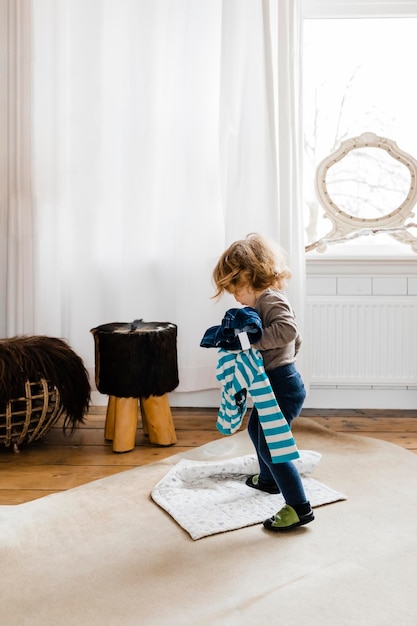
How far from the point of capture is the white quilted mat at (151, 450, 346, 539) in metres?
1.95

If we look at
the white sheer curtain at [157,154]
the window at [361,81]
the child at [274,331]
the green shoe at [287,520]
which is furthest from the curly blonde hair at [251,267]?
the window at [361,81]

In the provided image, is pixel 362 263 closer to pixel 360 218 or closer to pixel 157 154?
pixel 360 218

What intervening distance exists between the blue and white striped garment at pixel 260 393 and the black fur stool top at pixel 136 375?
0.69m

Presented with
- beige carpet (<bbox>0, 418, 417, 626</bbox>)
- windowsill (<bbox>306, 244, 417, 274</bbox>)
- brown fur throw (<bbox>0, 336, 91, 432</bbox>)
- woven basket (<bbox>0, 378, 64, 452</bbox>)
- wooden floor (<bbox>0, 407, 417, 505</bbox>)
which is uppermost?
windowsill (<bbox>306, 244, 417, 274</bbox>)

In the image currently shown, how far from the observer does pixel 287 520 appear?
1.88 m

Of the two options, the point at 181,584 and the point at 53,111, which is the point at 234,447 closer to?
the point at 181,584

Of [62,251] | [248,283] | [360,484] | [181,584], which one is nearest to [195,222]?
[62,251]

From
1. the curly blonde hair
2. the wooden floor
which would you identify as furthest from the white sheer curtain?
the curly blonde hair

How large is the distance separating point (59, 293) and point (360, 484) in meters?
1.54

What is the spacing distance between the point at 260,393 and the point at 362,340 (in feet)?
4.44

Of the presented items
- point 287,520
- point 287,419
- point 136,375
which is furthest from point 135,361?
point 287,520

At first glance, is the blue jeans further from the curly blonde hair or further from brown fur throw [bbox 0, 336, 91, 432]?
brown fur throw [bbox 0, 336, 91, 432]

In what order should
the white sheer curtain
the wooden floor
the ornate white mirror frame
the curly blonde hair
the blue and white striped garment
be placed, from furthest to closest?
the ornate white mirror frame < the white sheer curtain < the wooden floor < the curly blonde hair < the blue and white striped garment

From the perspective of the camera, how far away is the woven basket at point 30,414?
250 centimetres
